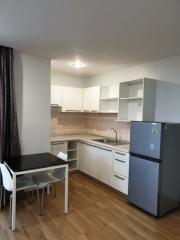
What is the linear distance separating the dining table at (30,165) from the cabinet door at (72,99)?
1.81m

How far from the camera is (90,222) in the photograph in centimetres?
264

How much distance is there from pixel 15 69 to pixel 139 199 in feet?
9.44

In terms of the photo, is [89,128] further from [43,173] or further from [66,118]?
[43,173]

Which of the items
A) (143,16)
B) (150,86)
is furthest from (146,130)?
(143,16)

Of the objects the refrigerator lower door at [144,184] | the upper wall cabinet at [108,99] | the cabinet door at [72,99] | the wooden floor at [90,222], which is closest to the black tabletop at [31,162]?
the wooden floor at [90,222]

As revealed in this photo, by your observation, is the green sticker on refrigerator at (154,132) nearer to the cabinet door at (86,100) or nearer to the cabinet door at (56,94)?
the cabinet door at (86,100)

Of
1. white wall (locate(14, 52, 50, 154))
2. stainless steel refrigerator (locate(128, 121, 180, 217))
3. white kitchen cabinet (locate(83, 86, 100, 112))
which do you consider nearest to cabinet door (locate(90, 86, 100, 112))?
white kitchen cabinet (locate(83, 86, 100, 112))

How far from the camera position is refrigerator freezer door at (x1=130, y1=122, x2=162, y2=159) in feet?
8.90

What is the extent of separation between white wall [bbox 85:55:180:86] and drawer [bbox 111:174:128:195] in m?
1.88

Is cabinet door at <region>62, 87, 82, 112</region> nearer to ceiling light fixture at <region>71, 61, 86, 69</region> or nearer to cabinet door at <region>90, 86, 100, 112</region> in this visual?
cabinet door at <region>90, 86, 100, 112</region>

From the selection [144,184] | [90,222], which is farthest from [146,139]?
[90,222]

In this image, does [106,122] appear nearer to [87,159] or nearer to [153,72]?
[87,159]

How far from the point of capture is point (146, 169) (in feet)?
9.39

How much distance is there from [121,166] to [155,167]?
77 centimetres
